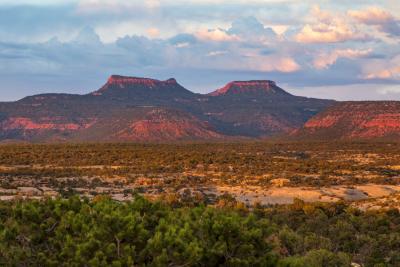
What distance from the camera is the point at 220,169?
7669cm

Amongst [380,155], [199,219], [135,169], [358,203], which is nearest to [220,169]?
[135,169]

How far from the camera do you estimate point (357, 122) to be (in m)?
181

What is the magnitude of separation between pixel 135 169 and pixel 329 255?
180 ft

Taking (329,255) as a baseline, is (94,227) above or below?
above

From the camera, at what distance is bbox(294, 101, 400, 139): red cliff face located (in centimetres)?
17350

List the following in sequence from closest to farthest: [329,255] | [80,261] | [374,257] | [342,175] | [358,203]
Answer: [80,261]
[329,255]
[374,257]
[358,203]
[342,175]

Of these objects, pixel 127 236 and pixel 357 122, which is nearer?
pixel 127 236

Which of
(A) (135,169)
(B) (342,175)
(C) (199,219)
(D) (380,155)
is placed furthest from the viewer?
(D) (380,155)

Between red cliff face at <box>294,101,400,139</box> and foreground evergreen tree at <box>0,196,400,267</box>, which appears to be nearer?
foreground evergreen tree at <box>0,196,400,267</box>

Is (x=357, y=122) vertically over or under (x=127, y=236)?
over

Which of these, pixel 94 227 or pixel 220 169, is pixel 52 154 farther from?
pixel 94 227

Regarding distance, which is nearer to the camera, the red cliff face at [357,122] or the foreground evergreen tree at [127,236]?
the foreground evergreen tree at [127,236]

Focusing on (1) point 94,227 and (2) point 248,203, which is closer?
(1) point 94,227

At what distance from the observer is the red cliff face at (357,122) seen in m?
174
